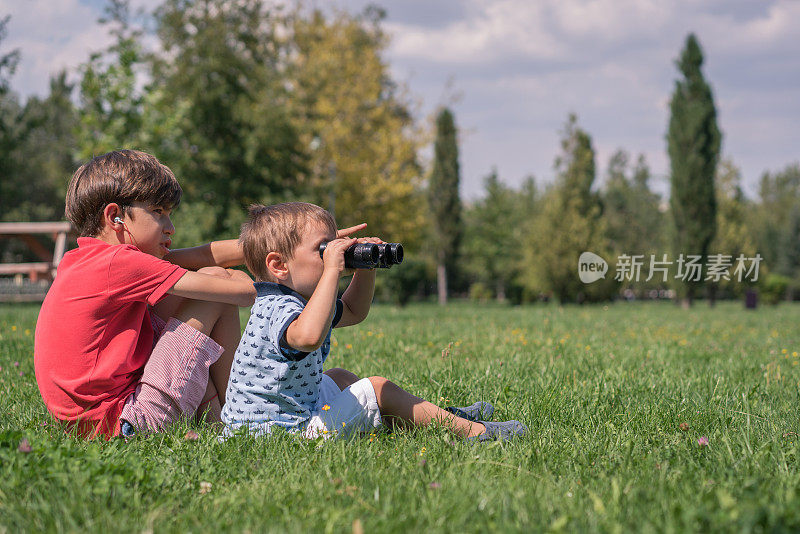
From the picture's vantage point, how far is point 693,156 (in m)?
27.0

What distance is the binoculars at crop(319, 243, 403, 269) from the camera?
255 centimetres

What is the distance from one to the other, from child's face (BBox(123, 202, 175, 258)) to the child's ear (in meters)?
0.50

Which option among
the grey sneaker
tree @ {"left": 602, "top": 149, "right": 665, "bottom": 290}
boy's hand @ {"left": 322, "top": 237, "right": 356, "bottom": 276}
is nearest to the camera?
boy's hand @ {"left": 322, "top": 237, "right": 356, "bottom": 276}

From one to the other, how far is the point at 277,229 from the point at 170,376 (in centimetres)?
80

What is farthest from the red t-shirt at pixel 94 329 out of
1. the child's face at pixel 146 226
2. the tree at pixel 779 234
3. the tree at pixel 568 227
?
the tree at pixel 779 234

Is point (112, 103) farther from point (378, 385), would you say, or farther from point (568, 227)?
point (568, 227)

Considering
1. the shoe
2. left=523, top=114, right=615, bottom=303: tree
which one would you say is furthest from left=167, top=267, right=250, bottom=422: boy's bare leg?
left=523, top=114, right=615, bottom=303: tree

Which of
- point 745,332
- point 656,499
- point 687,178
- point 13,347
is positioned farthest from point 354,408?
point 687,178

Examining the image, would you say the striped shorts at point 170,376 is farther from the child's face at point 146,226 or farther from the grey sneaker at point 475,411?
the grey sneaker at point 475,411

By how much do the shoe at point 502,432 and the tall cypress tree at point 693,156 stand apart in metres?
26.4

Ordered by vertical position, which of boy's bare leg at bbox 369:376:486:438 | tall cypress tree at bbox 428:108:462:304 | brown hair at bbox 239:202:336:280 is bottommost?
boy's bare leg at bbox 369:376:486:438

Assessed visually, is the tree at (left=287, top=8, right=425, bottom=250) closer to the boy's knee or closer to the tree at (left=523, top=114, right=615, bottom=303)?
the tree at (left=523, top=114, right=615, bottom=303)

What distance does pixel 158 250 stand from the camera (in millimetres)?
2926

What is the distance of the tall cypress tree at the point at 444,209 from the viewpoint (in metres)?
30.4
